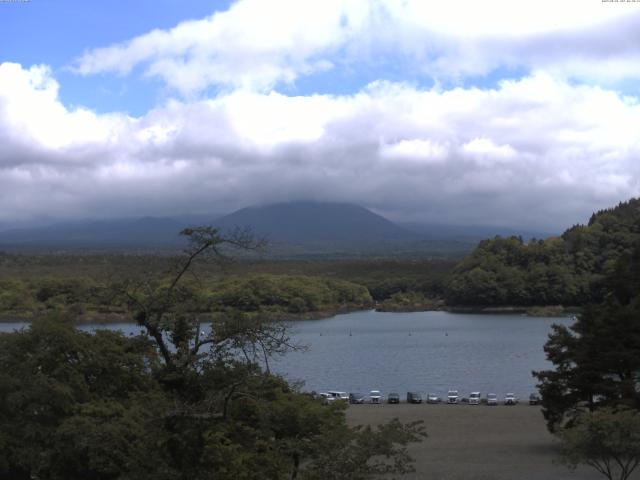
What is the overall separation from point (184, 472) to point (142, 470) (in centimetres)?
48

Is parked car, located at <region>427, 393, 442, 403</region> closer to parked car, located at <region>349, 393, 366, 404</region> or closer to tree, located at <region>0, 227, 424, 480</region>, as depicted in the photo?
parked car, located at <region>349, 393, 366, 404</region>

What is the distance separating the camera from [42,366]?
1295cm

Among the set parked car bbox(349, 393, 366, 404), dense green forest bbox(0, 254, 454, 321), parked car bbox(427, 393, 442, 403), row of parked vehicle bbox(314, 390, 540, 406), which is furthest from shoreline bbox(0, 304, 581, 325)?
parked car bbox(427, 393, 442, 403)

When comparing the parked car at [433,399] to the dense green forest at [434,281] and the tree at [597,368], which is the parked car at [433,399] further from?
the dense green forest at [434,281]

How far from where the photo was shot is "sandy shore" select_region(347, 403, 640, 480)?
52.7 feet

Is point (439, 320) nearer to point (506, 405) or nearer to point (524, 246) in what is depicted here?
point (524, 246)

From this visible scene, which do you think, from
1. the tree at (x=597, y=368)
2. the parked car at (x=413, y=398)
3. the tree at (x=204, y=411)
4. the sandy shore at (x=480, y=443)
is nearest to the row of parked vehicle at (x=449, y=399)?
the parked car at (x=413, y=398)

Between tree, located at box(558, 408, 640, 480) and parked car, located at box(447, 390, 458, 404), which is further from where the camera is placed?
parked car, located at box(447, 390, 458, 404)

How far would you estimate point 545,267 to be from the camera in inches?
3172

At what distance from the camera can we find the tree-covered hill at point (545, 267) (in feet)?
256

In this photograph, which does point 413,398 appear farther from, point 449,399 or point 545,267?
point 545,267

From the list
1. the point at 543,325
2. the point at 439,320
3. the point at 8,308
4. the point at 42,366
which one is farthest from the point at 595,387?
the point at 8,308

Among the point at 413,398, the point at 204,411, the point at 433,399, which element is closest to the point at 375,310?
the point at 413,398

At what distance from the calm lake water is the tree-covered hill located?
34.0 feet
